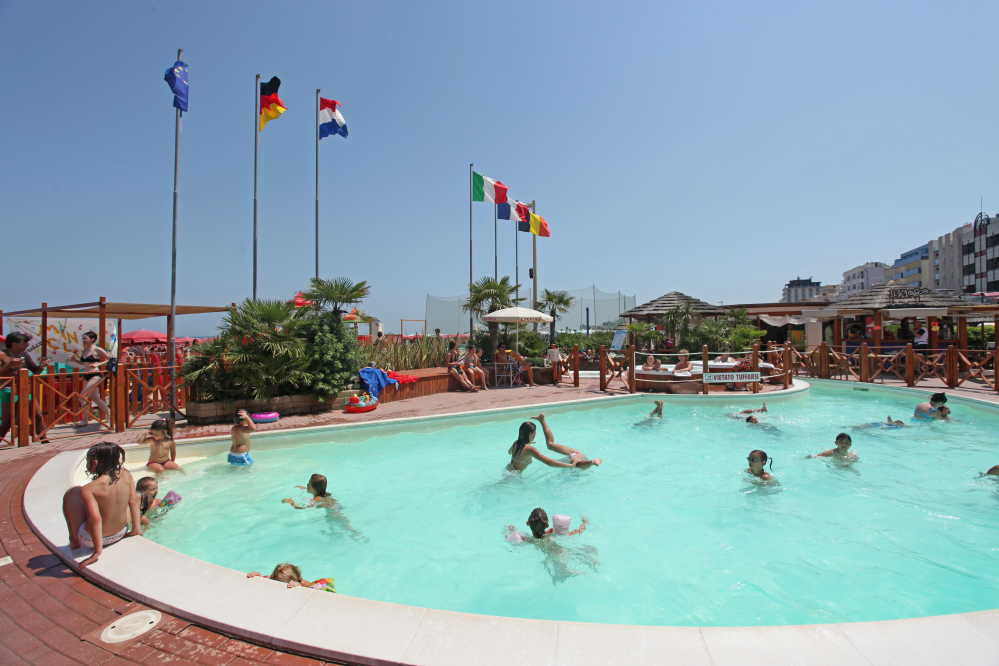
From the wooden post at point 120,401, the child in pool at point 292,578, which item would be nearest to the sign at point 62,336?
the wooden post at point 120,401

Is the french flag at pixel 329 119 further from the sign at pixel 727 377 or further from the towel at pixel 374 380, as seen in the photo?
the sign at pixel 727 377

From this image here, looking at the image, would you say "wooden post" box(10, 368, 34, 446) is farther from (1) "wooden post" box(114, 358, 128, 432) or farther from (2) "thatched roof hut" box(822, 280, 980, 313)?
(2) "thatched roof hut" box(822, 280, 980, 313)

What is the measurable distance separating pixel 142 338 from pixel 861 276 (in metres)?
151

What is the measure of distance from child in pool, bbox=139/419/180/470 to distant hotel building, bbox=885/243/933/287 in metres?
77.5

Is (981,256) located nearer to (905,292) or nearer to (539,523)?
(905,292)

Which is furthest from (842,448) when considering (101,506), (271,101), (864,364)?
(271,101)

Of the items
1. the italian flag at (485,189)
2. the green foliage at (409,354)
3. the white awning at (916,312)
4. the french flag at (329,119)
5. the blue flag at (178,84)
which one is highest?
the french flag at (329,119)

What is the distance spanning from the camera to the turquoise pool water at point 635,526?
389 centimetres

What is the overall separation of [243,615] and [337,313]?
8.07 m

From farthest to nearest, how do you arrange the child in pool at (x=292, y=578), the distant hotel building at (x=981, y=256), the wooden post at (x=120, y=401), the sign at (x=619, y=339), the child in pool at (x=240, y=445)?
the distant hotel building at (x=981, y=256)
the sign at (x=619, y=339)
the wooden post at (x=120, y=401)
the child in pool at (x=240, y=445)
the child in pool at (x=292, y=578)

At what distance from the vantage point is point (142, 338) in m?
20.2

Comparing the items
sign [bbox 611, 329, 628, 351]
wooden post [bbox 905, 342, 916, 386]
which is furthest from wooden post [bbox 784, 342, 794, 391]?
sign [bbox 611, 329, 628, 351]

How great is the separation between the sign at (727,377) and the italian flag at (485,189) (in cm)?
935

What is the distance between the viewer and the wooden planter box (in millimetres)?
8305
